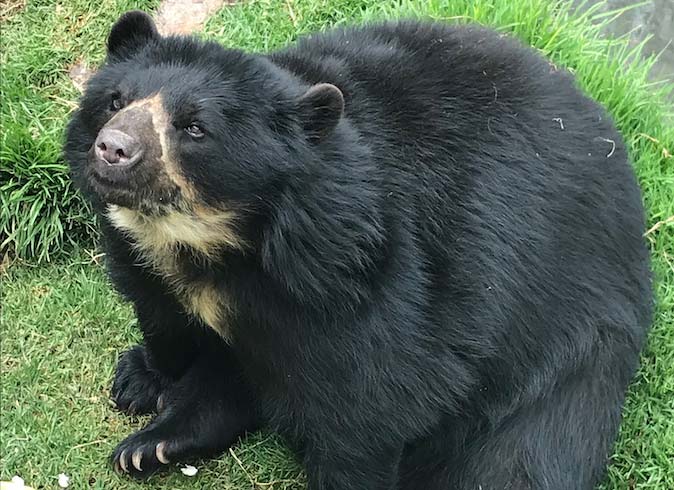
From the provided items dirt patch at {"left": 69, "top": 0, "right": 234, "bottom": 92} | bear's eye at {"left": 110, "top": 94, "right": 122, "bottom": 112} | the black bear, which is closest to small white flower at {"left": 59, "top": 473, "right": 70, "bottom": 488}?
the black bear

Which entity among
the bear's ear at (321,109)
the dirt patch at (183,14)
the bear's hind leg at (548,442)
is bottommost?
the dirt patch at (183,14)

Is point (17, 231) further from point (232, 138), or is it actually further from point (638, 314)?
point (638, 314)

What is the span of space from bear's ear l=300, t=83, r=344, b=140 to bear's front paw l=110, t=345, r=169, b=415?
4.90ft

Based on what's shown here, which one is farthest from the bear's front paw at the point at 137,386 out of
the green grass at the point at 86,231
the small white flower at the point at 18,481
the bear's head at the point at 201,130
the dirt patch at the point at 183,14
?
the dirt patch at the point at 183,14

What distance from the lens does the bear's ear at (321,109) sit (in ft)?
9.03

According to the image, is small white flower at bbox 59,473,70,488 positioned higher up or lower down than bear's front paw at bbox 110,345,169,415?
lower down

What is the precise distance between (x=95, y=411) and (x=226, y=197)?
5.10 feet

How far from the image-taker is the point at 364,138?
2.99 metres

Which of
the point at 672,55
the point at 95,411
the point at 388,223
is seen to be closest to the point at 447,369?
the point at 388,223

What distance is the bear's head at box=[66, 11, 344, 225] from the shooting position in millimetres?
2654

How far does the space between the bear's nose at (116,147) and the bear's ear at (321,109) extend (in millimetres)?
483

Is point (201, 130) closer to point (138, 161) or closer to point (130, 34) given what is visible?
point (138, 161)

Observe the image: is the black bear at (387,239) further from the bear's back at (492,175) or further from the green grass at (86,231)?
the green grass at (86,231)

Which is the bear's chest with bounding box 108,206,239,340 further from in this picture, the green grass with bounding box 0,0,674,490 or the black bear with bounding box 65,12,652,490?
the green grass with bounding box 0,0,674,490
